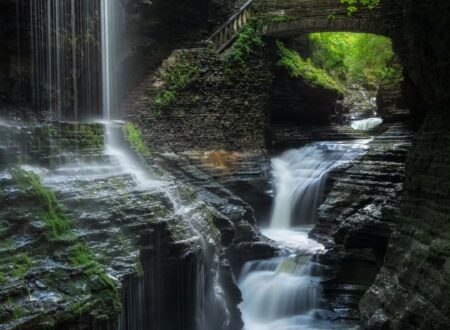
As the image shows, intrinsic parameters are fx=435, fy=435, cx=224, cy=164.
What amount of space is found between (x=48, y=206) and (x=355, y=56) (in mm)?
16239

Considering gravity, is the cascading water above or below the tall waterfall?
below

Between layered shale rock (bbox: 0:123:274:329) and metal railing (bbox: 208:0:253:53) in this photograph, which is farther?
metal railing (bbox: 208:0:253:53)

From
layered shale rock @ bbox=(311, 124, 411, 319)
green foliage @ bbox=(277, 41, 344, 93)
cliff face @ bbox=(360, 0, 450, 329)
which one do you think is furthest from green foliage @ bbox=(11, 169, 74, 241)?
green foliage @ bbox=(277, 41, 344, 93)

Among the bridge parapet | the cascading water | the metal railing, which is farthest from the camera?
the metal railing

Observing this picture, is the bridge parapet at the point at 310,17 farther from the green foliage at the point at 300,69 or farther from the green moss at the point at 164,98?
the green moss at the point at 164,98

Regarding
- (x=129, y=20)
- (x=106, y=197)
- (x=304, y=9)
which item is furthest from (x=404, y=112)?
(x=106, y=197)

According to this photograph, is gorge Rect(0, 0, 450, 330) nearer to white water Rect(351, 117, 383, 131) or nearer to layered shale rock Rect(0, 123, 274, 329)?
layered shale rock Rect(0, 123, 274, 329)

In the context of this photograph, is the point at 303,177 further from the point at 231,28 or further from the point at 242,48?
the point at 231,28

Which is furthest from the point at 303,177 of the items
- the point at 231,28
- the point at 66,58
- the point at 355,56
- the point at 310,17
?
the point at 66,58

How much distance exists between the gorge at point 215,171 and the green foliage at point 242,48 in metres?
0.06

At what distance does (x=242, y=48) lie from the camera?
51.4 ft

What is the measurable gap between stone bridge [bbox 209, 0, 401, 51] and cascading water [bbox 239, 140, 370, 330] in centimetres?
426

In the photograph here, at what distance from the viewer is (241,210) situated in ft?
36.3

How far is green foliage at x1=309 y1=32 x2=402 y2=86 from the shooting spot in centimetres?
1605
